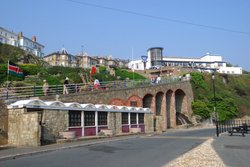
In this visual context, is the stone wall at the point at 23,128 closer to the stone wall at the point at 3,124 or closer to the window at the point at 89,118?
the stone wall at the point at 3,124

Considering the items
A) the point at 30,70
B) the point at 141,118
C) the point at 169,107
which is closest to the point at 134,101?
the point at 141,118

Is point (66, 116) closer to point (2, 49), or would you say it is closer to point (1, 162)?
point (1, 162)

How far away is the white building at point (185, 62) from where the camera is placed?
114312 mm

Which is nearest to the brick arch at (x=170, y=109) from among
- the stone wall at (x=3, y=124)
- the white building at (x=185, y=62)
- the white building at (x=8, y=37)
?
the stone wall at (x=3, y=124)

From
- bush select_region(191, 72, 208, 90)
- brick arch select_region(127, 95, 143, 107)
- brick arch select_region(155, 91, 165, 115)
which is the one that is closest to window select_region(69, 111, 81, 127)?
brick arch select_region(127, 95, 143, 107)

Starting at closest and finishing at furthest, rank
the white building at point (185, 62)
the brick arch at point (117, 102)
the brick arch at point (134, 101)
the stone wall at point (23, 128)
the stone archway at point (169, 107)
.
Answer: the stone wall at point (23, 128) < the brick arch at point (117, 102) < the brick arch at point (134, 101) < the stone archway at point (169, 107) < the white building at point (185, 62)

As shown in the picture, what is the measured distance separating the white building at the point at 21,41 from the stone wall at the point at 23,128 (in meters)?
105

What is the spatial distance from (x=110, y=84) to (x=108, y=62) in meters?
112

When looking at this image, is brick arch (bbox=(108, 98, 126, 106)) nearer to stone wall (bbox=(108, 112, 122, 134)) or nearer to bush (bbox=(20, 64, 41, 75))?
stone wall (bbox=(108, 112, 122, 134))

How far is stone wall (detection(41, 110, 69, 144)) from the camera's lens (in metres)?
18.9

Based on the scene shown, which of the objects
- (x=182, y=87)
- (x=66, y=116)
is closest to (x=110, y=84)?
(x=66, y=116)

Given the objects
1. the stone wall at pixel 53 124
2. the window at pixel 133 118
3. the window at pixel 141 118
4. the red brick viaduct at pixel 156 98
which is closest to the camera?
the stone wall at pixel 53 124

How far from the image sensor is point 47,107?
62.6 feet

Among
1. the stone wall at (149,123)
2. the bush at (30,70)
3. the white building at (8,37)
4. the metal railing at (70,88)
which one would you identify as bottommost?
the stone wall at (149,123)
